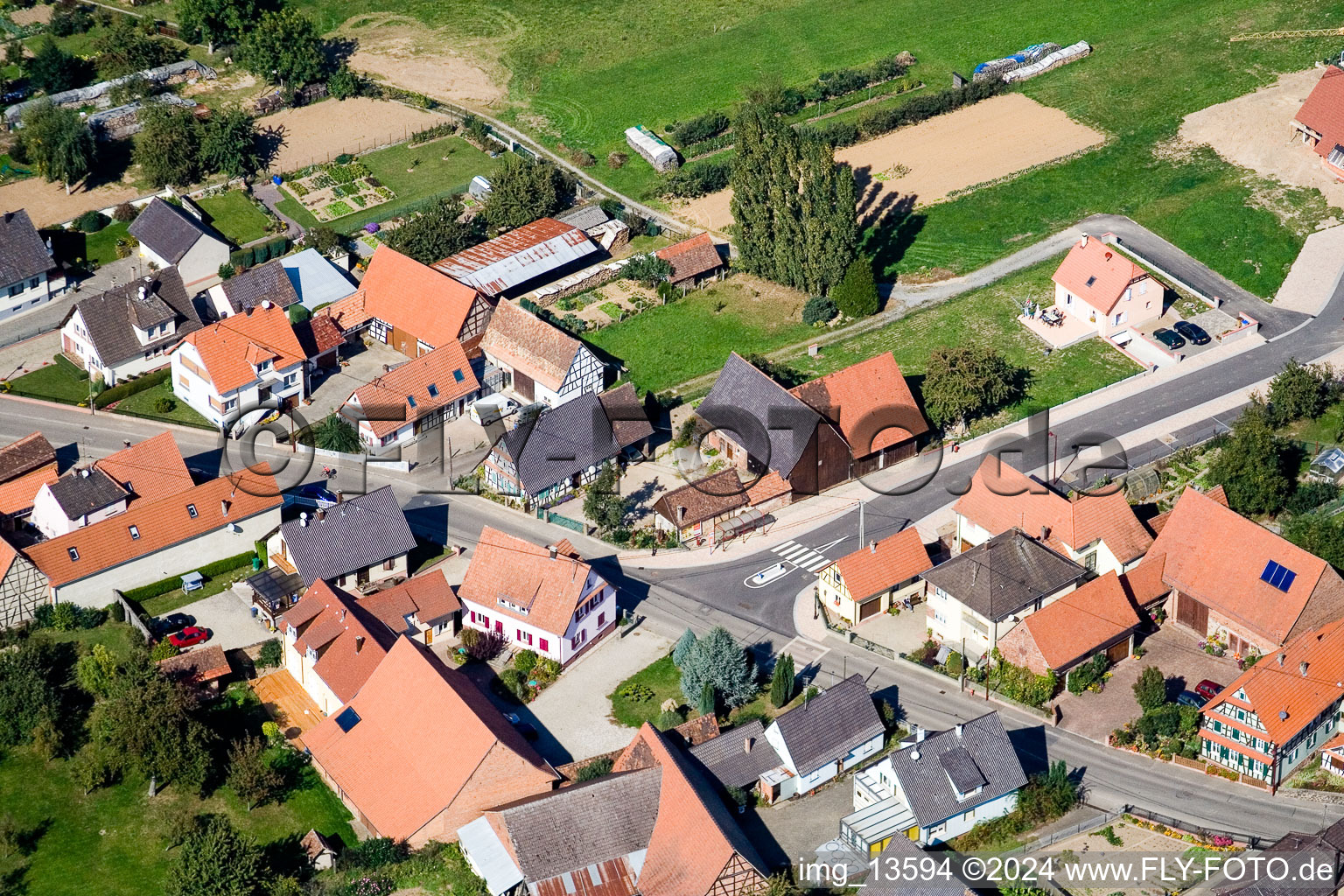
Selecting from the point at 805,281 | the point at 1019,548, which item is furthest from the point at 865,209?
the point at 1019,548

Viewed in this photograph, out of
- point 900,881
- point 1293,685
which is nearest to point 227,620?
point 900,881

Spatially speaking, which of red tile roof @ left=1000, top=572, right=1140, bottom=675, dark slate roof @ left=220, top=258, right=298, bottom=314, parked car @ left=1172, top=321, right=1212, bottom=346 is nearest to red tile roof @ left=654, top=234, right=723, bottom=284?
dark slate roof @ left=220, top=258, right=298, bottom=314

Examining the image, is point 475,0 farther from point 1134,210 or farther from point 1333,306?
point 1333,306

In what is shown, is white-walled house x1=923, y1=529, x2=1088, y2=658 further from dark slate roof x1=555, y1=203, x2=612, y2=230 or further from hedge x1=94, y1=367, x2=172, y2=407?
hedge x1=94, y1=367, x2=172, y2=407

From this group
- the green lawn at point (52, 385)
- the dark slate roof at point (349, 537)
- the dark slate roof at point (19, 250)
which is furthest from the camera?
the dark slate roof at point (19, 250)

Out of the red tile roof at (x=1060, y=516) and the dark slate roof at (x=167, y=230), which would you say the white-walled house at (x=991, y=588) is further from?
the dark slate roof at (x=167, y=230)

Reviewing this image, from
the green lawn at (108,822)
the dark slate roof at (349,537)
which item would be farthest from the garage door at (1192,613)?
the green lawn at (108,822)
